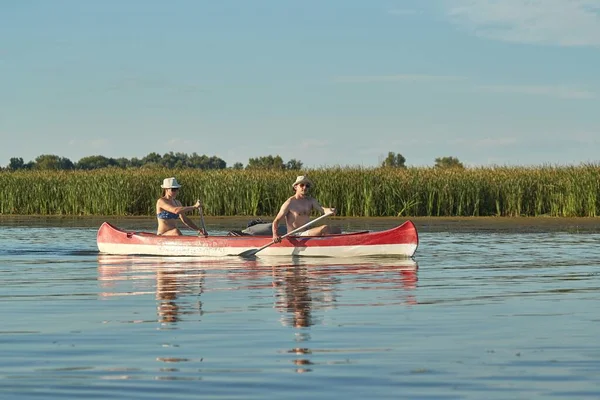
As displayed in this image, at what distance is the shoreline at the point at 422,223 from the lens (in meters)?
34.1

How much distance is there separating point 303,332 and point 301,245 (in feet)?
34.7

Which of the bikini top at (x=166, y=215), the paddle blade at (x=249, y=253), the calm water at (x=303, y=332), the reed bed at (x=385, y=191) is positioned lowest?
the calm water at (x=303, y=332)

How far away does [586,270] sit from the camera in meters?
18.0

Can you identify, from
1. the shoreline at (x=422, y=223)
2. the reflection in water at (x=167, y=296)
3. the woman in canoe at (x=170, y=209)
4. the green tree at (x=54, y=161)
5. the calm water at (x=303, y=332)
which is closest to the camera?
the calm water at (x=303, y=332)

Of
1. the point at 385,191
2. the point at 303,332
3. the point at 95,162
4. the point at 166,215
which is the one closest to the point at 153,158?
the point at 95,162

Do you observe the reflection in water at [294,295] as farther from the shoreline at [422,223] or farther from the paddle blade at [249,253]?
the shoreline at [422,223]

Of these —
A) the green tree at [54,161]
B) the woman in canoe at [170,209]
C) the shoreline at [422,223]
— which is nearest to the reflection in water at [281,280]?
the woman in canoe at [170,209]

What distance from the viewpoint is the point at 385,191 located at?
41562 millimetres

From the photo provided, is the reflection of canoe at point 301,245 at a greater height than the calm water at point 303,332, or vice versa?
the reflection of canoe at point 301,245

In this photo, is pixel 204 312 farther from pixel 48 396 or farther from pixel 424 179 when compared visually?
pixel 424 179

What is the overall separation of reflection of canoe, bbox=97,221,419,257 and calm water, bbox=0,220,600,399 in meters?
1.33

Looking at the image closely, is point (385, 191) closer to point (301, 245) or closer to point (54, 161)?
point (301, 245)

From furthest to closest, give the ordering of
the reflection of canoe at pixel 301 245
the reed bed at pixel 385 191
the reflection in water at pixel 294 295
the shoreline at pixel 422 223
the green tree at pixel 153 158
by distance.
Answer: the green tree at pixel 153 158, the reed bed at pixel 385 191, the shoreline at pixel 422 223, the reflection of canoe at pixel 301 245, the reflection in water at pixel 294 295

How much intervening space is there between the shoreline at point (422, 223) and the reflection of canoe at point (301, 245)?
37.6 feet
